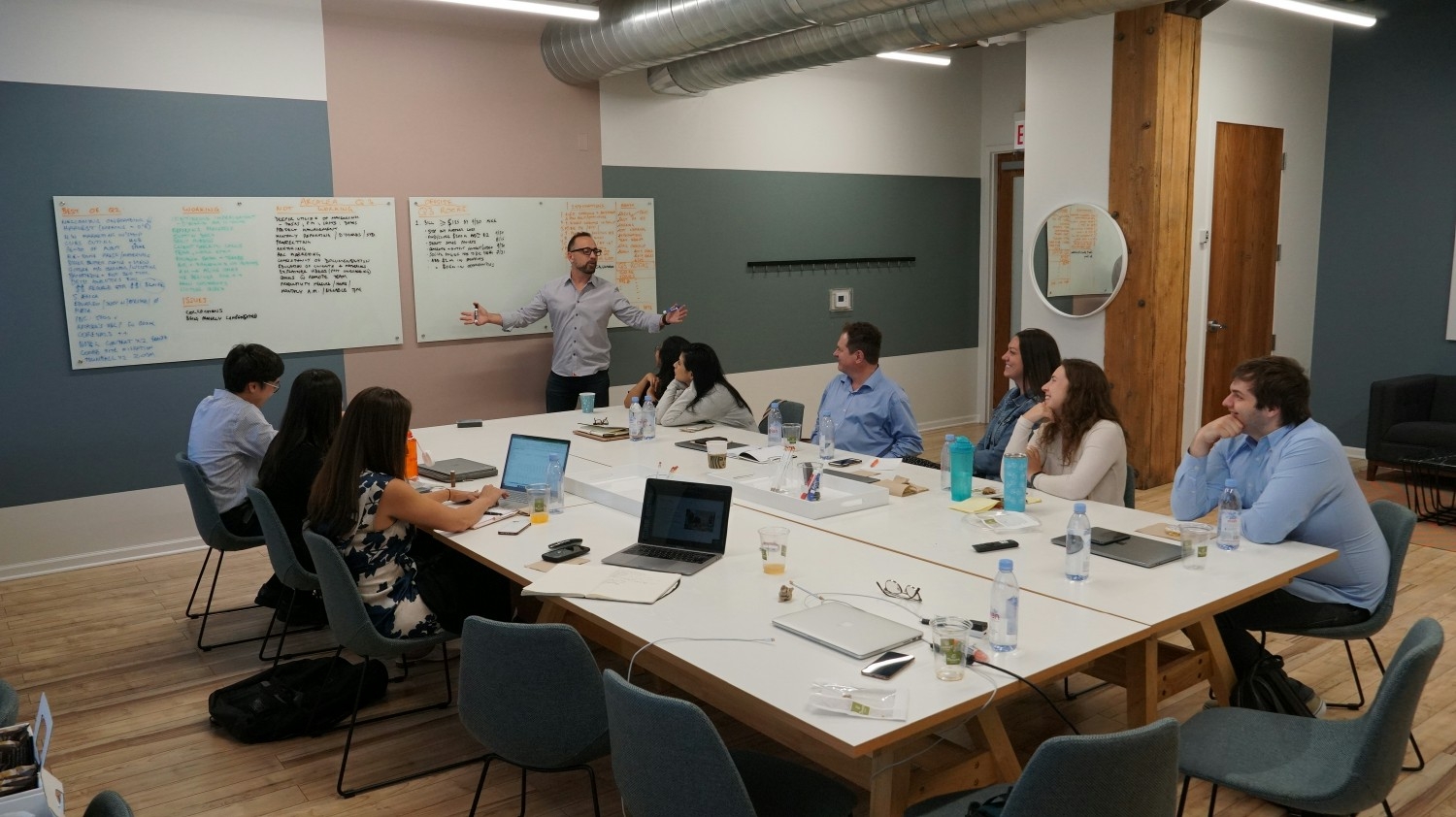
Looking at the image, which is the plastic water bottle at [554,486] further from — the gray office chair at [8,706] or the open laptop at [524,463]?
the gray office chair at [8,706]

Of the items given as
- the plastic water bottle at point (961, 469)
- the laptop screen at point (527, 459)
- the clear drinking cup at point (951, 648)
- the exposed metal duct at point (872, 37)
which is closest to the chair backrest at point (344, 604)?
the laptop screen at point (527, 459)

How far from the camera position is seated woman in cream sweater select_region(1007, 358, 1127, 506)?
12.9 ft

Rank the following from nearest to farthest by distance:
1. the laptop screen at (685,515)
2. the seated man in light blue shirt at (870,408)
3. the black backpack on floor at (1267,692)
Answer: the black backpack on floor at (1267,692) < the laptop screen at (685,515) < the seated man in light blue shirt at (870,408)

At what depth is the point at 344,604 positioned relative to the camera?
10.7ft

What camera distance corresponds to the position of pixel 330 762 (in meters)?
3.59

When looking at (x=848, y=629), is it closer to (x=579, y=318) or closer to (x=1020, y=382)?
(x=1020, y=382)

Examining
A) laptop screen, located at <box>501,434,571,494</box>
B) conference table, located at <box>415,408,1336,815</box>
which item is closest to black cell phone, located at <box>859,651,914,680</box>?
conference table, located at <box>415,408,1336,815</box>

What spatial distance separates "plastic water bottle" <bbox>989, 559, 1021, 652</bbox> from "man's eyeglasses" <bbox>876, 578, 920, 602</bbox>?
0.35 m

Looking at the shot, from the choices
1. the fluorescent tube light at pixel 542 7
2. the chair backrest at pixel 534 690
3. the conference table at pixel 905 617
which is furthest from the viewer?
the fluorescent tube light at pixel 542 7

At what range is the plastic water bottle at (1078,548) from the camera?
2.92 m

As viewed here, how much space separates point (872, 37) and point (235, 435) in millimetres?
4070

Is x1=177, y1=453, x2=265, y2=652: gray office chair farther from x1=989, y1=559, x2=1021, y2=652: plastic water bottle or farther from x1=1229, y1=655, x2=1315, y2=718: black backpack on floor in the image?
x1=1229, y1=655, x2=1315, y2=718: black backpack on floor

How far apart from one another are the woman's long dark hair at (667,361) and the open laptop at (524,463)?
1762 millimetres

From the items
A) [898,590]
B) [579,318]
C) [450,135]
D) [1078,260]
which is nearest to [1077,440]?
[898,590]
